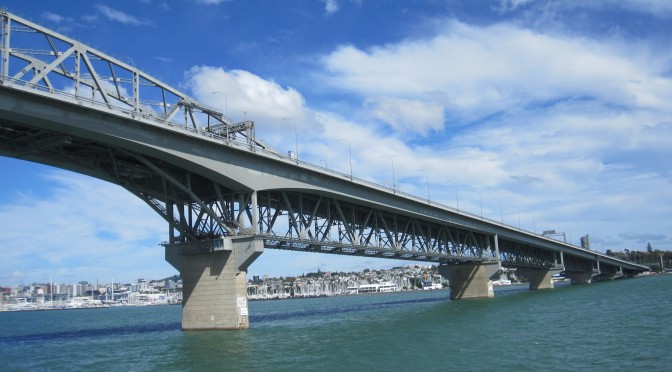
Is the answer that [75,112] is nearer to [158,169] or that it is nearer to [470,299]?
[158,169]

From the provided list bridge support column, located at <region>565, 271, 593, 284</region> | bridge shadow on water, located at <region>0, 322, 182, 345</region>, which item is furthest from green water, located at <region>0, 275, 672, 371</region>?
bridge support column, located at <region>565, 271, 593, 284</region>

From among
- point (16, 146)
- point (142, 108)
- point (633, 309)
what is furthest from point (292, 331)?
point (633, 309)

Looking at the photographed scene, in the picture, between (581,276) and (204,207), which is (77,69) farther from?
(581,276)

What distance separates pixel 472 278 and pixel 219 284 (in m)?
66.4

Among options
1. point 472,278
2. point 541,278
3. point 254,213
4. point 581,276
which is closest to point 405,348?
point 254,213

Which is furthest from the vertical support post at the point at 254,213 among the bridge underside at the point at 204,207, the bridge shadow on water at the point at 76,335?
the bridge shadow on water at the point at 76,335

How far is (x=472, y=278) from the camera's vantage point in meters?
106

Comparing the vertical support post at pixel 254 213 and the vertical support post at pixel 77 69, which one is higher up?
the vertical support post at pixel 77 69

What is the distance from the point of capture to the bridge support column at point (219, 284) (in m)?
49.9

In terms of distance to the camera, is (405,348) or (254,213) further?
(254,213)

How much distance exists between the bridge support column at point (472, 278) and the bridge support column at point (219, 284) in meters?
63.3

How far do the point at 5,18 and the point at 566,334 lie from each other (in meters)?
42.5

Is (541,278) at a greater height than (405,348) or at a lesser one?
lesser

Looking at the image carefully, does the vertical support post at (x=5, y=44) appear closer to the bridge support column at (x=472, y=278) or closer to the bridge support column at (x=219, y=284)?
the bridge support column at (x=219, y=284)
